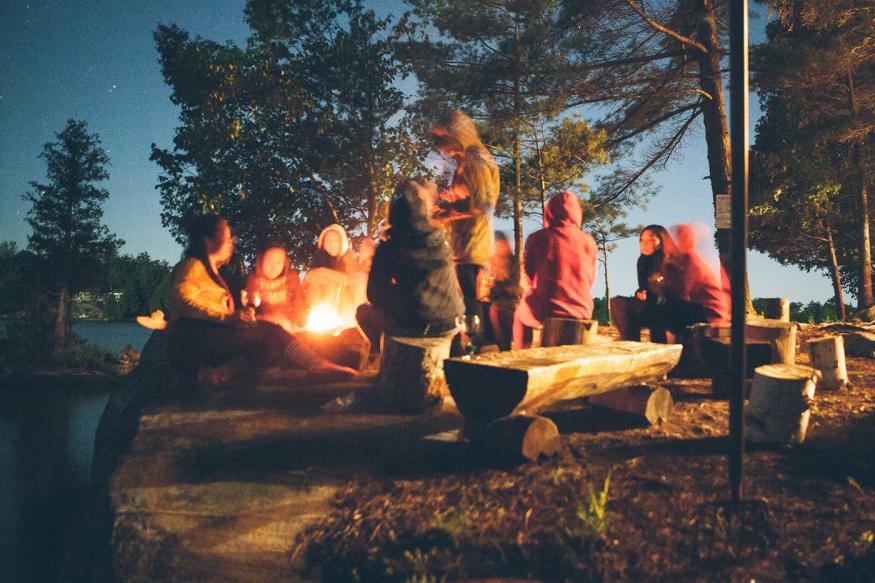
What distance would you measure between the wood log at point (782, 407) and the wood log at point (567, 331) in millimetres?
1417

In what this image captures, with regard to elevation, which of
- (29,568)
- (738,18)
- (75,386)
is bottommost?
(29,568)

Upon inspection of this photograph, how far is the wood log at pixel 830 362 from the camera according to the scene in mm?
5527

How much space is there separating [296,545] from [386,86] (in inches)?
552

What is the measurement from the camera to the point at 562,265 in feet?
17.4

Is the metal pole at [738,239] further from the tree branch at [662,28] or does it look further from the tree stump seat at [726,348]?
the tree branch at [662,28]

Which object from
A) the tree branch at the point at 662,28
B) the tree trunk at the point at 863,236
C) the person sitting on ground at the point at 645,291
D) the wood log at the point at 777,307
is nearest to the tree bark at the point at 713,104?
the tree branch at the point at 662,28

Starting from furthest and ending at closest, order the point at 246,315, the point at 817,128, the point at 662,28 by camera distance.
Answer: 1. the point at 817,128
2. the point at 662,28
3. the point at 246,315

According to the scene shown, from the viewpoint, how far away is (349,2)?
14812mm

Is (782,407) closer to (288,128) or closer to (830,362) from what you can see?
(830,362)

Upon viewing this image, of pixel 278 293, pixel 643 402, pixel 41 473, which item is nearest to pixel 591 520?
pixel 643 402

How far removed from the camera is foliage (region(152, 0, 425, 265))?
41.9ft

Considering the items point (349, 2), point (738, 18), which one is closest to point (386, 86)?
point (349, 2)

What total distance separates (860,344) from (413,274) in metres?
7.02

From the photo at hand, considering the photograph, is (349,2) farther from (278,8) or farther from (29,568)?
(29,568)
